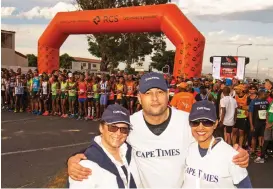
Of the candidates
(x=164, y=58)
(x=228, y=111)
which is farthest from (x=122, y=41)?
(x=164, y=58)

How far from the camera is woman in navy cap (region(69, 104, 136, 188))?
2.00 meters

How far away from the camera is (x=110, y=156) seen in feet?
6.97

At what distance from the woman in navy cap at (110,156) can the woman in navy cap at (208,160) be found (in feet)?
1.63

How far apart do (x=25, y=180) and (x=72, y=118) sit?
7157 millimetres

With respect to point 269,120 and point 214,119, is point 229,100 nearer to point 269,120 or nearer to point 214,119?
point 269,120

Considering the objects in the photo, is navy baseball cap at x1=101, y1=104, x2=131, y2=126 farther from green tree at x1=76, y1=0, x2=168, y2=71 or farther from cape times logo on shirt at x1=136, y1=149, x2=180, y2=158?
green tree at x1=76, y1=0, x2=168, y2=71

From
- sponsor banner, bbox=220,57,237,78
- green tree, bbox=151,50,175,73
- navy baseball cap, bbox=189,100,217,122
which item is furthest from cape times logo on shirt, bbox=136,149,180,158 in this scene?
green tree, bbox=151,50,175,73

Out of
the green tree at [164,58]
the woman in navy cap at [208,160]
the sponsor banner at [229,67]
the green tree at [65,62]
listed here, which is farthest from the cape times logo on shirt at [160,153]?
the green tree at [65,62]

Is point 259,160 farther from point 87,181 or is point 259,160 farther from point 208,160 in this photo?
point 87,181

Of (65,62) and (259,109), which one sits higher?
(65,62)

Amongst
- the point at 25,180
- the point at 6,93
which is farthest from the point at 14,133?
the point at 6,93

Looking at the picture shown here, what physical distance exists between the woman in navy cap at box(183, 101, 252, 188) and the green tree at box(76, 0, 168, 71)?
2989 cm

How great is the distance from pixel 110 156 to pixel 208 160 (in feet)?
2.41

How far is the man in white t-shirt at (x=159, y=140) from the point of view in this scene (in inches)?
104
